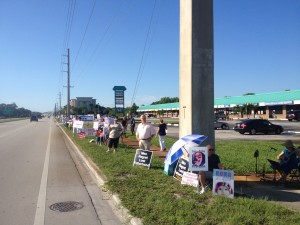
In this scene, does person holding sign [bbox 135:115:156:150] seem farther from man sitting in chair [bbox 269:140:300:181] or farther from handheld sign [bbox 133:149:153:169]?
man sitting in chair [bbox 269:140:300:181]

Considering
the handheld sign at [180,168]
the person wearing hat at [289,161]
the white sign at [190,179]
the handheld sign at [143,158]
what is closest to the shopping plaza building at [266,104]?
the handheld sign at [143,158]

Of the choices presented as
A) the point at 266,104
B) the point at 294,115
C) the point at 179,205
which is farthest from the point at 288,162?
the point at 266,104

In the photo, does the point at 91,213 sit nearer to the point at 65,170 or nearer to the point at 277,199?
the point at 277,199

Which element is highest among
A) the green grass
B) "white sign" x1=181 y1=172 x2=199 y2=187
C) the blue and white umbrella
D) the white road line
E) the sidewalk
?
Answer: the blue and white umbrella

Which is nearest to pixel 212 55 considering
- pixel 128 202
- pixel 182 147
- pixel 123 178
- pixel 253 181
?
pixel 182 147

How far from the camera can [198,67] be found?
9.62 meters

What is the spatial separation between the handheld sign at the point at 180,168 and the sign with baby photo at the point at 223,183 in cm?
152

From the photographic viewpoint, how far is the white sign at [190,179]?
8.17m

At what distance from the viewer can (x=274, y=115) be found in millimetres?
68938

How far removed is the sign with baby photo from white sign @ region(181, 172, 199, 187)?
28.2 inches

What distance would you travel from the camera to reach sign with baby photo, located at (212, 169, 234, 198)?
7.37m

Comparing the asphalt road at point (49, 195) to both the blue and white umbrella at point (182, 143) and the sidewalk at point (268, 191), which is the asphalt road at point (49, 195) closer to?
the blue and white umbrella at point (182, 143)

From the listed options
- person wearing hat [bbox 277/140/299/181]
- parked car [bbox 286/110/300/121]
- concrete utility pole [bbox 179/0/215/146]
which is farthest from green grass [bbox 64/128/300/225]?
parked car [bbox 286/110/300/121]

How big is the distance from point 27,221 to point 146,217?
2.22m
